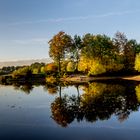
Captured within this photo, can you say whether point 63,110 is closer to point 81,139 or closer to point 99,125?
point 99,125

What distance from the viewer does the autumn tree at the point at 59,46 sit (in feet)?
328

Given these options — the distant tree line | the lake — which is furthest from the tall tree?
the lake

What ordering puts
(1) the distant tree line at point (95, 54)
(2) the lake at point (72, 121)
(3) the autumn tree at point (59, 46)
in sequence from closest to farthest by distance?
(2) the lake at point (72, 121) < (1) the distant tree line at point (95, 54) < (3) the autumn tree at point (59, 46)

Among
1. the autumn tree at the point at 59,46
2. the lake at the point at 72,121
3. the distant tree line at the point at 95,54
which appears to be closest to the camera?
the lake at the point at 72,121

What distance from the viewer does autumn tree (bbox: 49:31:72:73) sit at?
100125 millimetres

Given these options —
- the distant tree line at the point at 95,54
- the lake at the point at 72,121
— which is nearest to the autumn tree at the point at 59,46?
the distant tree line at the point at 95,54

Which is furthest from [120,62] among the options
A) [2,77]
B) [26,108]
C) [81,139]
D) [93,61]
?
[81,139]

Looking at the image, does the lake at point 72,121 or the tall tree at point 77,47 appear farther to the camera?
the tall tree at point 77,47

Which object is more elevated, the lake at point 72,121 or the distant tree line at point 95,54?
the distant tree line at point 95,54

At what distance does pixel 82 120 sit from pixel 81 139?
5.76 metres

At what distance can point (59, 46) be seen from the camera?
10025 centimetres

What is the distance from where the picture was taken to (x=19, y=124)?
2419 centimetres

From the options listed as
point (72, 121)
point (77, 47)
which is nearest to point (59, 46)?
point (77, 47)

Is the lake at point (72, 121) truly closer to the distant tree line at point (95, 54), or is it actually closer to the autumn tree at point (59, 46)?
the distant tree line at point (95, 54)
